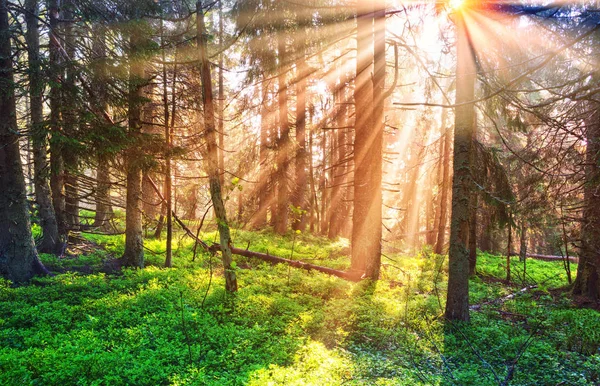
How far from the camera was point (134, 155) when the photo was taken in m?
8.43

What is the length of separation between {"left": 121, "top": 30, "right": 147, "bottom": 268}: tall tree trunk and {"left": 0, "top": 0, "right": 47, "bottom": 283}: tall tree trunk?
2.38 m

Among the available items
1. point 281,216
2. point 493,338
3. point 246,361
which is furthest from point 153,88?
point 493,338

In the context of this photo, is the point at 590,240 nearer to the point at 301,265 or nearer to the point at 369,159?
the point at 369,159

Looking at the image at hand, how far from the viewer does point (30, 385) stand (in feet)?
12.4

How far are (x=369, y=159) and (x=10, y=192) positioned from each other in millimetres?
9003

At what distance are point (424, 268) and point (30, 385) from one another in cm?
1206

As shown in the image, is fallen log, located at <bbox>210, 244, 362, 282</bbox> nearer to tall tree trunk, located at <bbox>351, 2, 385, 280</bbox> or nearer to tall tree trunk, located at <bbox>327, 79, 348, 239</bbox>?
tall tree trunk, located at <bbox>351, 2, 385, 280</bbox>

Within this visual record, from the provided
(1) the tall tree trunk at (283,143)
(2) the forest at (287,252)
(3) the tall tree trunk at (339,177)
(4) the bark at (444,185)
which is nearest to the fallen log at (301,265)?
(2) the forest at (287,252)

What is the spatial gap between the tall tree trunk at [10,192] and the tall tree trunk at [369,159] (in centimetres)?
848

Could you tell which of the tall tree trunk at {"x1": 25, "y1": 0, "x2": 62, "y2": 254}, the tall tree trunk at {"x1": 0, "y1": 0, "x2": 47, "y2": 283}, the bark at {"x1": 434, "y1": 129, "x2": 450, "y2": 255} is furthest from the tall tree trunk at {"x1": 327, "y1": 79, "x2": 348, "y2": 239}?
the tall tree trunk at {"x1": 0, "y1": 0, "x2": 47, "y2": 283}

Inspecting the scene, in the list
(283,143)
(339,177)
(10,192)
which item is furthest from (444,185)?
(10,192)

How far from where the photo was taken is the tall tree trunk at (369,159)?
886 centimetres

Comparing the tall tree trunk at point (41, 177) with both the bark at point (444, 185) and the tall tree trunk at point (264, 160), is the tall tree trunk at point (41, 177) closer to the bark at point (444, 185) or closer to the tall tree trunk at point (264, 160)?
the tall tree trunk at point (264, 160)

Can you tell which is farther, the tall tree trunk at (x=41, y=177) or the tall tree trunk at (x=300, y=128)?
the tall tree trunk at (x=300, y=128)
